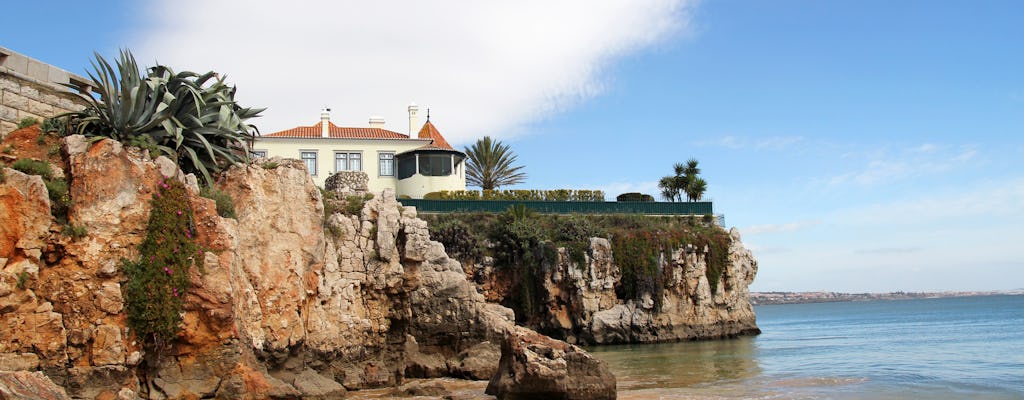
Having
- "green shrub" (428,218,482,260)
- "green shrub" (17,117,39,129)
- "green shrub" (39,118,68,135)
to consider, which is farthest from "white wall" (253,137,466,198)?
"green shrub" (17,117,39,129)

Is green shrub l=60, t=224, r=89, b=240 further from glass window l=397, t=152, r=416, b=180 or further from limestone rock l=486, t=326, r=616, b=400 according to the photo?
glass window l=397, t=152, r=416, b=180

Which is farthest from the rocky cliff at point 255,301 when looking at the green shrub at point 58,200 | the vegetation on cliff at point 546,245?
the vegetation on cliff at point 546,245

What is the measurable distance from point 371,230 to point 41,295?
9.80 m

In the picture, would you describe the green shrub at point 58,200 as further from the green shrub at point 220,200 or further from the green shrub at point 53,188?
the green shrub at point 220,200

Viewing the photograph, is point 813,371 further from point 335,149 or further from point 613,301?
point 335,149

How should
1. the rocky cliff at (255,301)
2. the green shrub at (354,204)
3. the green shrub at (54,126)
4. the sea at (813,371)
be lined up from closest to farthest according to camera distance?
the rocky cliff at (255,301) < the green shrub at (54,126) < the sea at (813,371) < the green shrub at (354,204)

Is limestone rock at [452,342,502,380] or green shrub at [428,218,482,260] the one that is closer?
limestone rock at [452,342,502,380]

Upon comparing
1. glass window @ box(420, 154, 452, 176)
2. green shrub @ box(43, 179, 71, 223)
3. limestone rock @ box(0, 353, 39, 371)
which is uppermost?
glass window @ box(420, 154, 452, 176)

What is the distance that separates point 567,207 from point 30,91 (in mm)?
30365

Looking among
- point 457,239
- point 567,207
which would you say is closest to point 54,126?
point 457,239

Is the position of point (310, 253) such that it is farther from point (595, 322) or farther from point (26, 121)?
point (595, 322)

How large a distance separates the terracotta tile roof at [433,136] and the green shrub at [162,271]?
3176 cm

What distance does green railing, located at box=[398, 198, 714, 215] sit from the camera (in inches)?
1674

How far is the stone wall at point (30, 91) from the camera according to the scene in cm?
1656
